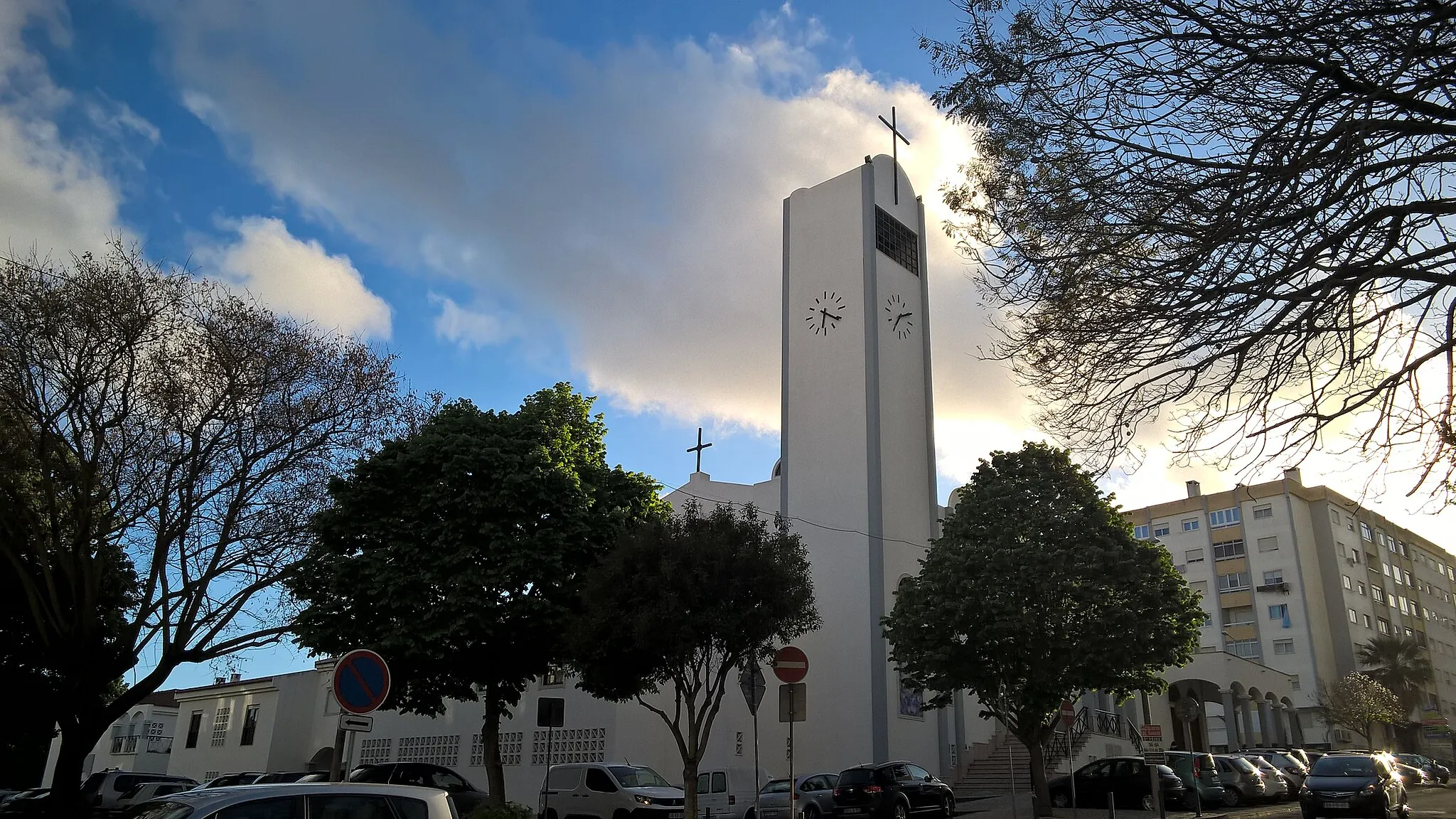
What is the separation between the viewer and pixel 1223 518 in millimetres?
68750

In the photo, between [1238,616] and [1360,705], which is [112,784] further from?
[1238,616]

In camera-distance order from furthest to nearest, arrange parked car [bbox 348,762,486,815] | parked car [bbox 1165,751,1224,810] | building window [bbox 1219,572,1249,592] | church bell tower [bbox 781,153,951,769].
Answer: building window [bbox 1219,572,1249,592]
church bell tower [bbox 781,153,951,769]
parked car [bbox 1165,751,1224,810]
parked car [bbox 348,762,486,815]

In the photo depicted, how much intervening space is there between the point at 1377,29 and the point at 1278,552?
67316 mm

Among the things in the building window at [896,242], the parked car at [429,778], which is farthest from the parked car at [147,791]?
the building window at [896,242]

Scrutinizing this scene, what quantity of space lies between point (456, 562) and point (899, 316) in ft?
60.1

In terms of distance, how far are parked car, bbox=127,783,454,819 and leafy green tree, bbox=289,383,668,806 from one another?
11.5 m

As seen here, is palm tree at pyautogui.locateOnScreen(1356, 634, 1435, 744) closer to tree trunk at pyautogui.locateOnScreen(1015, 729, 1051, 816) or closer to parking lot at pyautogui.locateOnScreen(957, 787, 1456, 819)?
parking lot at pyautogui.locateOnScreen(957, 787, 1456, 819)

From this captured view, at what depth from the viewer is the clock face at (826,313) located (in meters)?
32.0

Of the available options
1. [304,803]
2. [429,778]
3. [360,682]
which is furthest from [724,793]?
[304,803]

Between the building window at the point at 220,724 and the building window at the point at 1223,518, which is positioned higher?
the building window at the point at 1223,518

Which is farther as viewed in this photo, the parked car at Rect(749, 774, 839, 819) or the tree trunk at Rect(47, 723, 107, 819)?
the parked car at Rect(749, 774, 839, 819)

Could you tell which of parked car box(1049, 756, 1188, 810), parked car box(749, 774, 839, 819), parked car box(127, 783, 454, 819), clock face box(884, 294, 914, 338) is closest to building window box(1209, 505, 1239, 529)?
clock face box(884, 294, 914, 338)

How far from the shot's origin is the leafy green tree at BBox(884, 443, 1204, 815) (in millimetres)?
20641

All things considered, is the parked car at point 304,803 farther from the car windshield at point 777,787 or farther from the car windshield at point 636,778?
the car windshield at point 777,787
